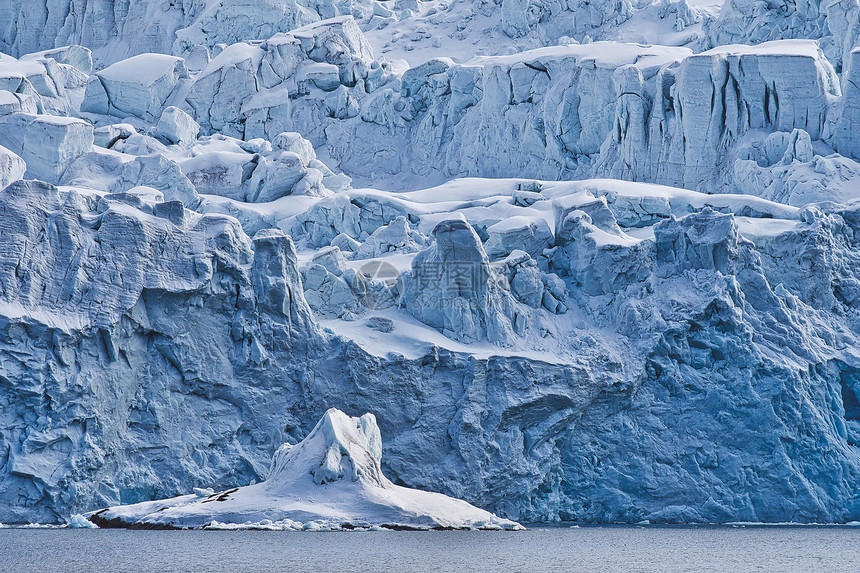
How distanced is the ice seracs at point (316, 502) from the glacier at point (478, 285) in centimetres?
28

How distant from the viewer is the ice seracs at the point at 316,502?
2902 cm

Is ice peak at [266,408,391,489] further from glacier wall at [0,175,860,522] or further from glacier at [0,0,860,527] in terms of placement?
glacier wall at [0,175,860,522]

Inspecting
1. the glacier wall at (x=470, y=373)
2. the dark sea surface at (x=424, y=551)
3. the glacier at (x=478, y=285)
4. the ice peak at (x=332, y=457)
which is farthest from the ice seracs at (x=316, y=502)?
the glacier wall at (x=470, y=373)

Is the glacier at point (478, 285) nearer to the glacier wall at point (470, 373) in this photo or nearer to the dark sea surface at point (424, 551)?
the glacier wall at point (470, 373)

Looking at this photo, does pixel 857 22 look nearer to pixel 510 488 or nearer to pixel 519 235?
pixel 519 235

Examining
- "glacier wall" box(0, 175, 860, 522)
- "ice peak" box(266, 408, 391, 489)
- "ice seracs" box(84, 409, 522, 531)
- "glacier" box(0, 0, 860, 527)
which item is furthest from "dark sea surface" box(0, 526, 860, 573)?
"glacier wall" box(0, 175, 860, 522)

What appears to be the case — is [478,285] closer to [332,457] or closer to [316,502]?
[332,457]

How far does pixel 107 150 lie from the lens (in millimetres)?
45656

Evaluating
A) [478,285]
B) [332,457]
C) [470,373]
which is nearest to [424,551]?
[332,457]

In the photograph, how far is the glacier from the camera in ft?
105

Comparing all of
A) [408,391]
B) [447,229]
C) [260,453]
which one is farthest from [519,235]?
[260,453]

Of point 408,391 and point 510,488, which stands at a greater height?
point 408,391

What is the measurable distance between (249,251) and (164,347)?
13.0 feet

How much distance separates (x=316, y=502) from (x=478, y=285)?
956 centimetres
